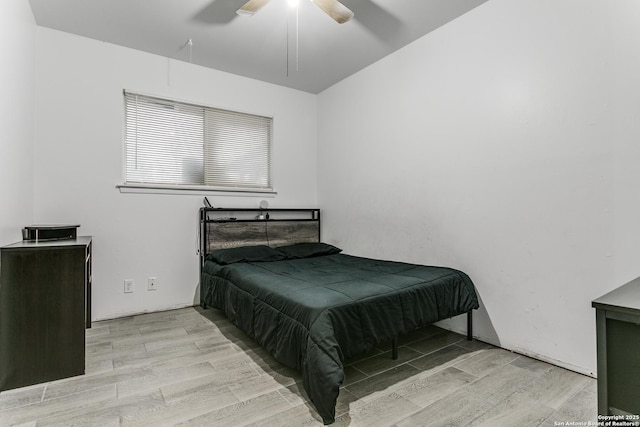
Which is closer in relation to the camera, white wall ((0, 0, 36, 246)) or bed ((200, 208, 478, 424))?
bed ((200, 208, 478, 424))

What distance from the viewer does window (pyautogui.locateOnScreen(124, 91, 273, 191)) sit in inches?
125

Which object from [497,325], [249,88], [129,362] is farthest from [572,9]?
[129,362]

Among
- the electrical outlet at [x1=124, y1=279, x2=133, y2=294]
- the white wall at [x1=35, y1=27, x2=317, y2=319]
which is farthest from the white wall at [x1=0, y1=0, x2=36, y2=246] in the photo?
the electrical outlet at [x1=124, y1=279, x2=133, y2=294]

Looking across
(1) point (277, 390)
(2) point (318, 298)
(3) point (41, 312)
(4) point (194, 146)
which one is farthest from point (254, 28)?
(1) point (277, 390)

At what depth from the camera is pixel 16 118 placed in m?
2.17

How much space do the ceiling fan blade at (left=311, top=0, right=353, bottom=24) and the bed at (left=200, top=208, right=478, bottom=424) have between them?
1877 millimetres

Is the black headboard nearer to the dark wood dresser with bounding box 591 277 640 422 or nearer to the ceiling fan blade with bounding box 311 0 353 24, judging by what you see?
the ceiling fan blade with bounding box 311 0 353 24

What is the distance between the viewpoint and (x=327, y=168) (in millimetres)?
4133

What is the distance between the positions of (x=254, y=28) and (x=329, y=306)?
2.45 metres

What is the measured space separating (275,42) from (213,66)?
896mm

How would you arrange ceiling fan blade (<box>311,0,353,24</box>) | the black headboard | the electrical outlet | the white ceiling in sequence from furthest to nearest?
1. the black headboard
2. the electrical outlet
3. the white ceiling
4. ceiling fan blade (<box>311,0,353,24</box>)

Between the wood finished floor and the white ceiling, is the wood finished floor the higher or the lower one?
the lower one

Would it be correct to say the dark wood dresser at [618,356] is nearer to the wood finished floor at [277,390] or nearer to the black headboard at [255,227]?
the wood finished floor at [277,390]

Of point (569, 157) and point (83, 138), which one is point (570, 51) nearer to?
point (569, 157)
